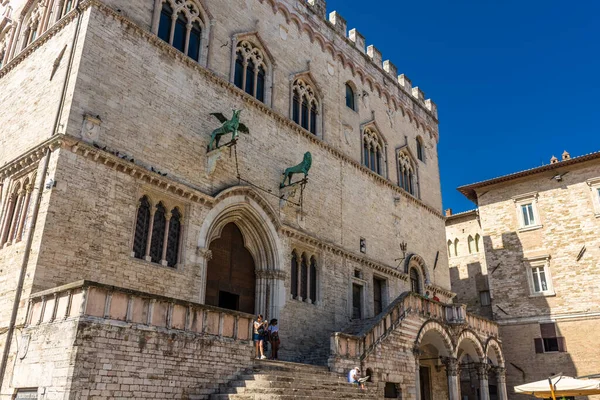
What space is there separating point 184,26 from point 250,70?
2.88m

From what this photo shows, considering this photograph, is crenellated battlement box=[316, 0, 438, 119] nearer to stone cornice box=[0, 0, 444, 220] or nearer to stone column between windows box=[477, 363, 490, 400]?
stone cornice box=[0, 0, 444, 220]

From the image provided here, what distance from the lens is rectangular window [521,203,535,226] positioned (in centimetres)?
2722

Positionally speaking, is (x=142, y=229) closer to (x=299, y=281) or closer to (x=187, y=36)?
(x=299, y=281)

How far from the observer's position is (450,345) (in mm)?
18844

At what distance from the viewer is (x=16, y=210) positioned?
12602mm

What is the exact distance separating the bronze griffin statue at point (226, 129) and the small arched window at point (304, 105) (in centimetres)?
458

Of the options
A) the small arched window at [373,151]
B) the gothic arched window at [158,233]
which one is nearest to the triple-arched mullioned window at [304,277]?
the gothic arched window at [158,233]

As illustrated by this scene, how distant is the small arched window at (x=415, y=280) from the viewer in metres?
23.9

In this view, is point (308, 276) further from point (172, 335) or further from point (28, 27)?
point (28, 27)

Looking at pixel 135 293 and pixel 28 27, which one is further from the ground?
pixel 28 27

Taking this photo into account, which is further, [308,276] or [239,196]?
[308,276]

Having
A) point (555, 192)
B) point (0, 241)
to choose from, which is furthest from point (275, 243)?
point (555, 192)

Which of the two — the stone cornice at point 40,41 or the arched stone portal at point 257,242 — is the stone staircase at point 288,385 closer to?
the arched stone portal at point 257,242

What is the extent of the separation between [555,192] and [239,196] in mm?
18428
